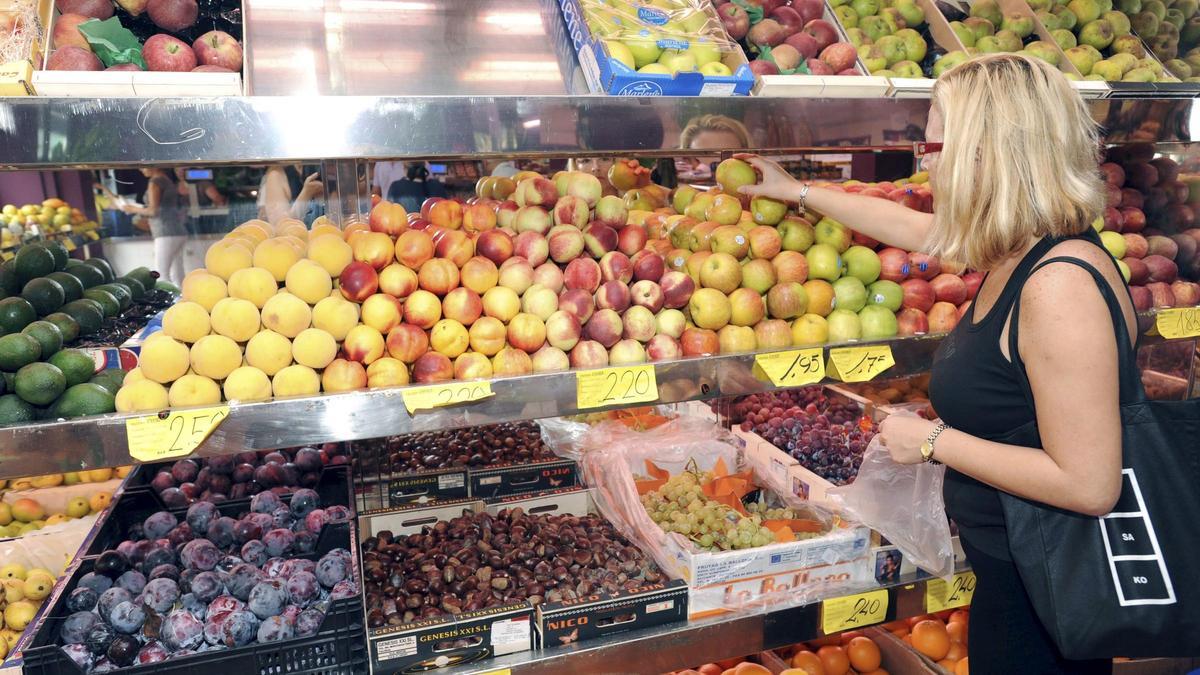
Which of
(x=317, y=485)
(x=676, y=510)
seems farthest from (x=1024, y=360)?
(x=317, y=485)

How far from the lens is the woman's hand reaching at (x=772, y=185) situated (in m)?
2.24

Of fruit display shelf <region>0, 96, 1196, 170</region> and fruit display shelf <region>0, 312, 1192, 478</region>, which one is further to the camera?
fruit display shelf <region>0, 312, 1192, 478</region>

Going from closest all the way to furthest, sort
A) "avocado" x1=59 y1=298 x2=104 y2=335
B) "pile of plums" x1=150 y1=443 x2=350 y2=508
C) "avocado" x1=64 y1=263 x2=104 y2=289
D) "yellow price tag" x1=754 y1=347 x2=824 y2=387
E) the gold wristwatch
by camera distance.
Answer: the gold wristwatch → "yellow price tag" x1=754 y1=347 x2=824 y2=387 → "avocado" x1=59 y1=298 x2=104 y2=335 → "pile of plums" x1=150 y1=443 x2=350 y2=508 → "avocado" x1=64 y1=263 x2=104 y2=289

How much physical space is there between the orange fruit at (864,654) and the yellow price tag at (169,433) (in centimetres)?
200

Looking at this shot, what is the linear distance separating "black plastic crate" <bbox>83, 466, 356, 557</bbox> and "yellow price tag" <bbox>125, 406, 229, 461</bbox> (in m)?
0.64

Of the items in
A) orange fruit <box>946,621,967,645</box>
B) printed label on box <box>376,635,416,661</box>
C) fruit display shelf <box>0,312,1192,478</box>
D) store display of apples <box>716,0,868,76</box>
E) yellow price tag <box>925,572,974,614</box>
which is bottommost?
orange fruit <box>946,621,967,645</box>

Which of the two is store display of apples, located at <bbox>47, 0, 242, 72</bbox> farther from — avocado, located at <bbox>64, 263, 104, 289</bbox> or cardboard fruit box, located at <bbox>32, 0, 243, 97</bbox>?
avocado, located at <bbox>64, 263, 104, 289</bbox>

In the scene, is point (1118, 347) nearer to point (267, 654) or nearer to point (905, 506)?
point (905, 506)

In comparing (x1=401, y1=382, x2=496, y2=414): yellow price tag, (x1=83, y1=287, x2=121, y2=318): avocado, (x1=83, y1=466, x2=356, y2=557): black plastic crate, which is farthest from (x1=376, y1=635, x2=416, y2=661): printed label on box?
(x1=83, y1=287, x2=121, y2=318): avocado

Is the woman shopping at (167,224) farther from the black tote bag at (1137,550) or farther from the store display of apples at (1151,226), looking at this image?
the black tote bag at (1137,550)

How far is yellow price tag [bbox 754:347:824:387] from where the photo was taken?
6.24 ft

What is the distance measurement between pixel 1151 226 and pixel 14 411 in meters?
3.56

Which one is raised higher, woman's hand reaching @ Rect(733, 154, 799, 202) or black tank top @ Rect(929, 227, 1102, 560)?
woman's hand reaching @ Rect(733, 154, 799, 202)

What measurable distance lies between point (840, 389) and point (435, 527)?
1.80m
